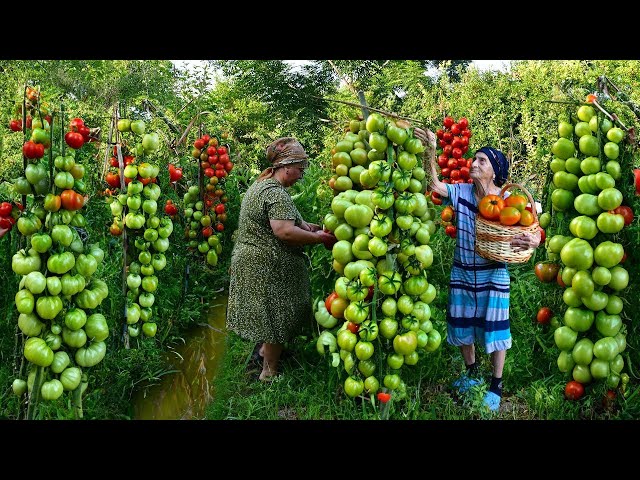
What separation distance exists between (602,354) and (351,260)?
1.15 metres

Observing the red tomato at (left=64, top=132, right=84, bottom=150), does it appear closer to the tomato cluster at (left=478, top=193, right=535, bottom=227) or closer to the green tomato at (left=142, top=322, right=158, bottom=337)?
the green tomato at (left=142, top=322, right=158, bottom=337)

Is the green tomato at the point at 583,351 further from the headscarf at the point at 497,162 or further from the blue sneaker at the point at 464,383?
the headscarf at the point at 497,162

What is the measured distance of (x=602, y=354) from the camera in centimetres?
240

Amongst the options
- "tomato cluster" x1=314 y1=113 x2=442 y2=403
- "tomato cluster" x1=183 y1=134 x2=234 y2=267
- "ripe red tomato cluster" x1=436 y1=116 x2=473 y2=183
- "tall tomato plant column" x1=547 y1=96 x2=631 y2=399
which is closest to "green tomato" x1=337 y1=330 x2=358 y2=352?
"tomato cluster" x1=314 y1=113 x2=442 y2=403

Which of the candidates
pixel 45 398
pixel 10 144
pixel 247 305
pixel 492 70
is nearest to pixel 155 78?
pixel 10 144

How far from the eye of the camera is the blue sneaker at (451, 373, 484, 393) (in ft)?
8.85

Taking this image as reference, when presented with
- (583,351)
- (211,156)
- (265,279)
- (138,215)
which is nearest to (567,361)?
(583,351)

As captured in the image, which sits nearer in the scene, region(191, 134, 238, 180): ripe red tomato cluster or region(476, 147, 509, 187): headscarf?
region(476, 147, 509, 187): headscarf

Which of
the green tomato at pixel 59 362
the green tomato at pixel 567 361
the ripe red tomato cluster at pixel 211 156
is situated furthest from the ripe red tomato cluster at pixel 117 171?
the green tomato at pixel 567 361

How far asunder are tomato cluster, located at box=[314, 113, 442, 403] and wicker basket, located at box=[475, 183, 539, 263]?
0.81 ft

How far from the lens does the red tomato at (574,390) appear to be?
8.13ft

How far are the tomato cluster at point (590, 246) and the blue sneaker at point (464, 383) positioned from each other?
0.41 meters

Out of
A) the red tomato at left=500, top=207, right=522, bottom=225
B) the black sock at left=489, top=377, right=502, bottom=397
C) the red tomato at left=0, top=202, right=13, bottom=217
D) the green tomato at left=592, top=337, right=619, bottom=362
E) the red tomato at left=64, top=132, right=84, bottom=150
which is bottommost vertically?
the black sock at left=489, top=377, right=502, bottom=397

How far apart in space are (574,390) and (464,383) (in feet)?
1.61
